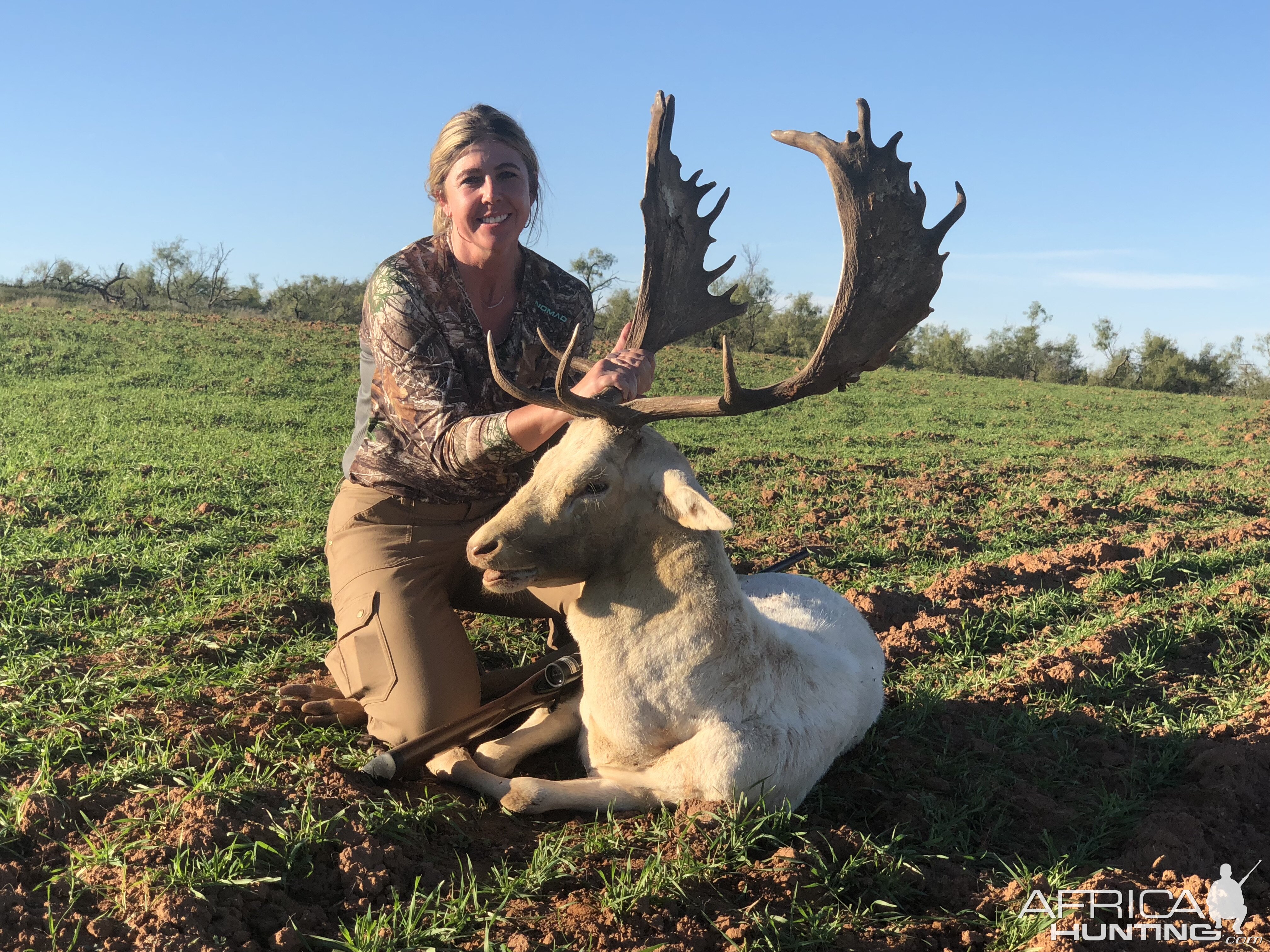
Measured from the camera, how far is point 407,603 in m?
4.00

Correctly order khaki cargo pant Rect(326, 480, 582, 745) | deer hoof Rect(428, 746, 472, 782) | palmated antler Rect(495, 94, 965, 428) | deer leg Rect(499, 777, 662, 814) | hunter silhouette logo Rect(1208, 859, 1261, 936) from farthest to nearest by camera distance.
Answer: khaki cargo pant Rect(326, 480, 582, 745) < deer hoof Rect(428, 746, 472, 782) < palmated antler Rect(495, 94, 965, 428) < deer leg Rect(499, 777, 662, 814) < hunter silhouette logo Rect(1208, 859, 1261, 936)

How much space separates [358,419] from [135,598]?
218cm

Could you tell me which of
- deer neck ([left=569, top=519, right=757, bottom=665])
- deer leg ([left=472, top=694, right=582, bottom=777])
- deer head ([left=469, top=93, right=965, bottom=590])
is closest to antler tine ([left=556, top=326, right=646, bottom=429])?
deer head ([left=469, top=93, right=965, bottom=590])

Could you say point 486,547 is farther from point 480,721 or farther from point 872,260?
point 872,260

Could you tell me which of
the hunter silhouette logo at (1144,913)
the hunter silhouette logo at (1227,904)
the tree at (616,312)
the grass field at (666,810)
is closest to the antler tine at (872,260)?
the grass field at (666,810)

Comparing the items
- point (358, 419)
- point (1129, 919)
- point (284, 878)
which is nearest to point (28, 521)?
point (358, 419)

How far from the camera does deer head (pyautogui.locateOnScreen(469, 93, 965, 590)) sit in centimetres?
319

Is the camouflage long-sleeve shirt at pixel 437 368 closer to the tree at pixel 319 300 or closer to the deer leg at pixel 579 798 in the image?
the deer leg at pixel 579 798

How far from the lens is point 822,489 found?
9.54 m

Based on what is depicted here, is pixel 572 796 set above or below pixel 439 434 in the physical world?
below

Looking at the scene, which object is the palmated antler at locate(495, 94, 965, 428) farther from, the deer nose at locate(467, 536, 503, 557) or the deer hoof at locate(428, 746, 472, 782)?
the deer hoof at locate(428, 746, 472, 782)

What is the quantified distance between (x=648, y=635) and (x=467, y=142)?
2.50 meters

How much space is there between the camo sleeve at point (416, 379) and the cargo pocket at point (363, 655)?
690 mm

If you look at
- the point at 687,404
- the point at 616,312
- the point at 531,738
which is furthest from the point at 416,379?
the point at 616,312
